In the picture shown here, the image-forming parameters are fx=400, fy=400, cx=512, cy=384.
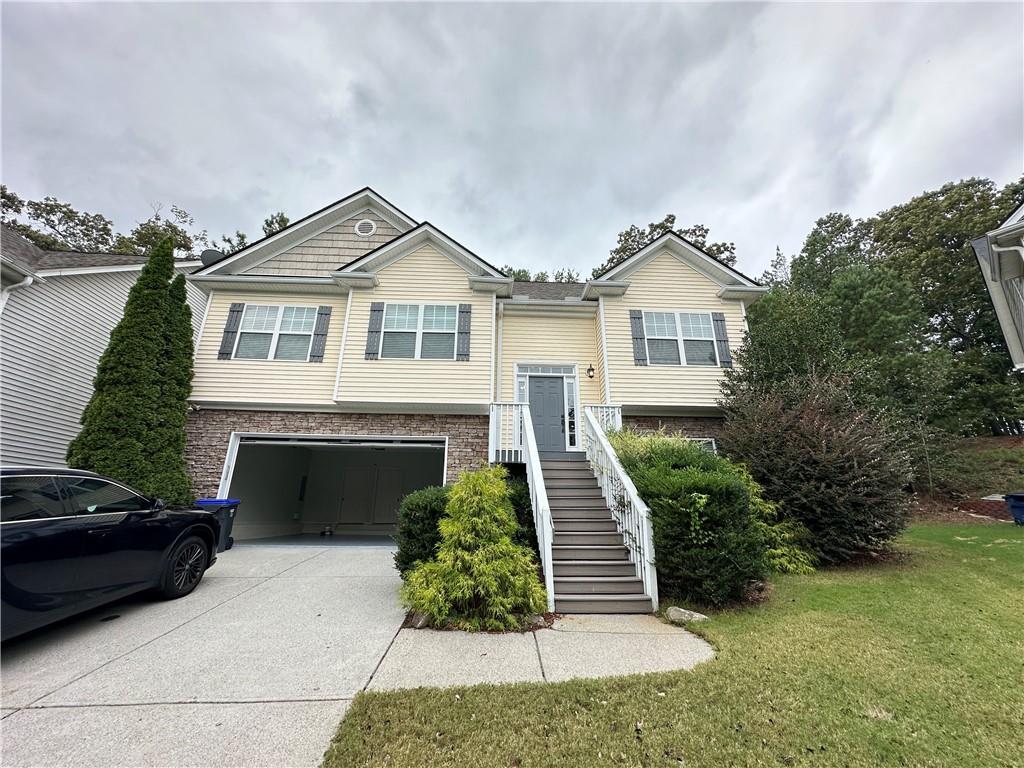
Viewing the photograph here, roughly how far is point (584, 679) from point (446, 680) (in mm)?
1083

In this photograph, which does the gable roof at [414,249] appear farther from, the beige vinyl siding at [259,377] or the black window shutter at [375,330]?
the beige vinyl siding at [259,377]

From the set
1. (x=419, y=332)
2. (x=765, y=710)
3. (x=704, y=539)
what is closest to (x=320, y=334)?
(x=419, y=332)

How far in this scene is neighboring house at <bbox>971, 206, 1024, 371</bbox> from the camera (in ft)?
30.7

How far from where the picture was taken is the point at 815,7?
8109 millimetres

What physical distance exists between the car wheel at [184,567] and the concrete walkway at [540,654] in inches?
123

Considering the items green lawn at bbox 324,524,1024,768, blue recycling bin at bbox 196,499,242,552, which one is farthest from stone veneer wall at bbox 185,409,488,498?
green lawn at bbox 324,524,1024,768

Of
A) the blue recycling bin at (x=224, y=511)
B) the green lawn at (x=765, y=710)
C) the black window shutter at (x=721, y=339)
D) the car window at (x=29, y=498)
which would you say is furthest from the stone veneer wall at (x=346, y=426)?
the green lawn at (x=765, y=710)

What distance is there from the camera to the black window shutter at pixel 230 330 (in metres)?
9.98

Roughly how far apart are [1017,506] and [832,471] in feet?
24.4

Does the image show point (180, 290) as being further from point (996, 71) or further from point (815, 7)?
point (996, 71)

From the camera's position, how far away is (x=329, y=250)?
1152 cm

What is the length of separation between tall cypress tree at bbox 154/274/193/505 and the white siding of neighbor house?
2798mm

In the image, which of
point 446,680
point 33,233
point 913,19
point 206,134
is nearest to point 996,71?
point 913,19

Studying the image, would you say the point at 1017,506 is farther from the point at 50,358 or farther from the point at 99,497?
the point at 50,358
